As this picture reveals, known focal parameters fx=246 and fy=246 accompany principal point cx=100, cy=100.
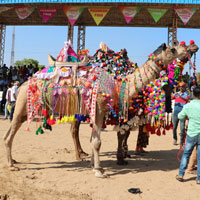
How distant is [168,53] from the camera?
16.3 ft

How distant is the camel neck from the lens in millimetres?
5008

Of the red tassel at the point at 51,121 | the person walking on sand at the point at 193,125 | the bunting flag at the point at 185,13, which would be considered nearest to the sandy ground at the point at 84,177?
the person walking on sand at the point at 193,125

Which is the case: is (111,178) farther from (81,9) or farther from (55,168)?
(81,9)

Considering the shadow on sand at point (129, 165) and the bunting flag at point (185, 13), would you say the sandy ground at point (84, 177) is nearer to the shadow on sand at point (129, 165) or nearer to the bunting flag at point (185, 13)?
the shadow on sand at point (129, 165)

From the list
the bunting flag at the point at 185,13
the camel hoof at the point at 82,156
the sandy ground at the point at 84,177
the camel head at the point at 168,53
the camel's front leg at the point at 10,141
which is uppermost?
the bunting flag at the point at 185,13

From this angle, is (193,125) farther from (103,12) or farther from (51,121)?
(103,12)

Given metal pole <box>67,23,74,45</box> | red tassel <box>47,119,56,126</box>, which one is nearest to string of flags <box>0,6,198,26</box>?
metal pole <box>67,23,74,45</box>

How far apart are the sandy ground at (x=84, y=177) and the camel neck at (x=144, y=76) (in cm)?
175

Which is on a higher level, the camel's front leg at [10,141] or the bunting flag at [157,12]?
the bunting flag at [157,12]

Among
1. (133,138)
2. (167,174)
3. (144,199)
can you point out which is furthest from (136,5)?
(144,199)

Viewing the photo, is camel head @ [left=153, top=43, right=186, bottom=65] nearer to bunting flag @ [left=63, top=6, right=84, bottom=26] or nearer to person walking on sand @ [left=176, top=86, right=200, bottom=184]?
person walking on sand @ [left=176, top=86, right=200, bottom=184]

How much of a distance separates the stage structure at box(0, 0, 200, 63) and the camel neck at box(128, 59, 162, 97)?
978cm

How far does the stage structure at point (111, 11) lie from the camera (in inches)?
543

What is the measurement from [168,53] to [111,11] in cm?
1112
